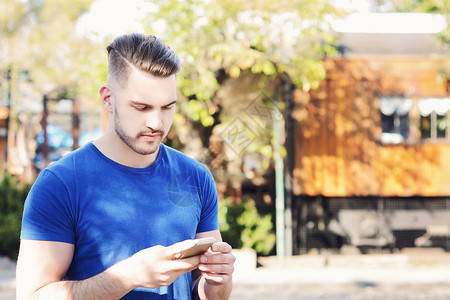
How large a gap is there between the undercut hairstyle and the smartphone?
0.65 m

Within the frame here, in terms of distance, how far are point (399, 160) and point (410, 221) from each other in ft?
4.72

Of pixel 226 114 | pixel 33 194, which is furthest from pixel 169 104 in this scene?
pixel 226 114

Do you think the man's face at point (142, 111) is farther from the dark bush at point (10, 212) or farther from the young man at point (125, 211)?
the dark bush at point (10, 212)

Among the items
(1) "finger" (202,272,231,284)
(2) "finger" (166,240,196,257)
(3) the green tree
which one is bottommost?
(1) "finger" (202,272,231,284)

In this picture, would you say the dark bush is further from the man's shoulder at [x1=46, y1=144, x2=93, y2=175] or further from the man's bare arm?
the man's bare arm

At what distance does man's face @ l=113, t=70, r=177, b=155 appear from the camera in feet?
7.11

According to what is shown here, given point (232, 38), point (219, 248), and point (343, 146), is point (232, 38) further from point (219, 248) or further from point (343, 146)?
point (219, 248)

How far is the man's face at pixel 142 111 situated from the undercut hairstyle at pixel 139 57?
0.03 m

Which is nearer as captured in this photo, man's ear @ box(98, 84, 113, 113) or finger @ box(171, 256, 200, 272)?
finger @ box(171, 256, 200, 272)

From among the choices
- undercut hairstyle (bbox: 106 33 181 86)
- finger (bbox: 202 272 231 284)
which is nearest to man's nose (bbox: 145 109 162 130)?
undercut hairstyle (bbox: 106 33 181 86)

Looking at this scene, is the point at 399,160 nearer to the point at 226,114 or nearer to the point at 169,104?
the point at 226,114

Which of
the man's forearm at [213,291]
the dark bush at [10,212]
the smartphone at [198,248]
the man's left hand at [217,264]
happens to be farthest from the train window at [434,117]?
the smartphone at [198,248]

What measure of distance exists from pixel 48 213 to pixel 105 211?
21 cm

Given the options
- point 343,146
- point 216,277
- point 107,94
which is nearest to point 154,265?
point 216,277
